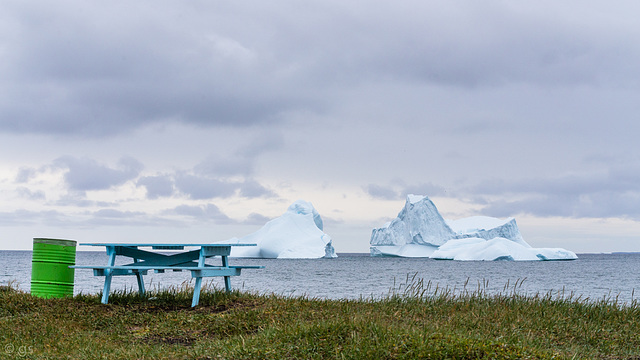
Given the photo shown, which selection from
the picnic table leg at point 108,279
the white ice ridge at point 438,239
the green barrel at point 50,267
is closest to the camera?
the picnic table leg at point 108,279

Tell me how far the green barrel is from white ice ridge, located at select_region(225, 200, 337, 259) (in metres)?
62.0

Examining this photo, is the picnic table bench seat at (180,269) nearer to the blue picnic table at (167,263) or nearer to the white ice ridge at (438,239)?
the blue picnic table at (167,263)

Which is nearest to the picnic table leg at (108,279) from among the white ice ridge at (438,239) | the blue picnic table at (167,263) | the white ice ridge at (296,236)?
the blue picnic table at (167,263)

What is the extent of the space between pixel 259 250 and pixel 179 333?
2814 inches

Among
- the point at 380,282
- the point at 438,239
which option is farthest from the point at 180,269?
the point at 438,239

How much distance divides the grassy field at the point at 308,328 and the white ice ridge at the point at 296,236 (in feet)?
205

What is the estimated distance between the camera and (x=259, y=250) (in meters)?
78.2

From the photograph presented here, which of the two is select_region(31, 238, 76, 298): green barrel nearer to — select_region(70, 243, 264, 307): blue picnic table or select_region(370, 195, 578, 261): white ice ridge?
select_region(70, 243, 264, 307): blue picnic table

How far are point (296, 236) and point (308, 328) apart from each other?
69102 millimetres

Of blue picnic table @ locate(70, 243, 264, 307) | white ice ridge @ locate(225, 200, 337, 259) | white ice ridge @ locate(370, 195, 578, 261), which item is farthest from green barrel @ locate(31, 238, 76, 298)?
white ice ridge @ locate(370, 195, 578, 261)

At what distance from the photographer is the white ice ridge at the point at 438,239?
246 ft

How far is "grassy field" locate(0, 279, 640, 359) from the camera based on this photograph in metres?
5.73

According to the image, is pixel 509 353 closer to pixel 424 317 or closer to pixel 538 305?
pixel 424 317

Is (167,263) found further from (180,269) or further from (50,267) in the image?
(50,267)
